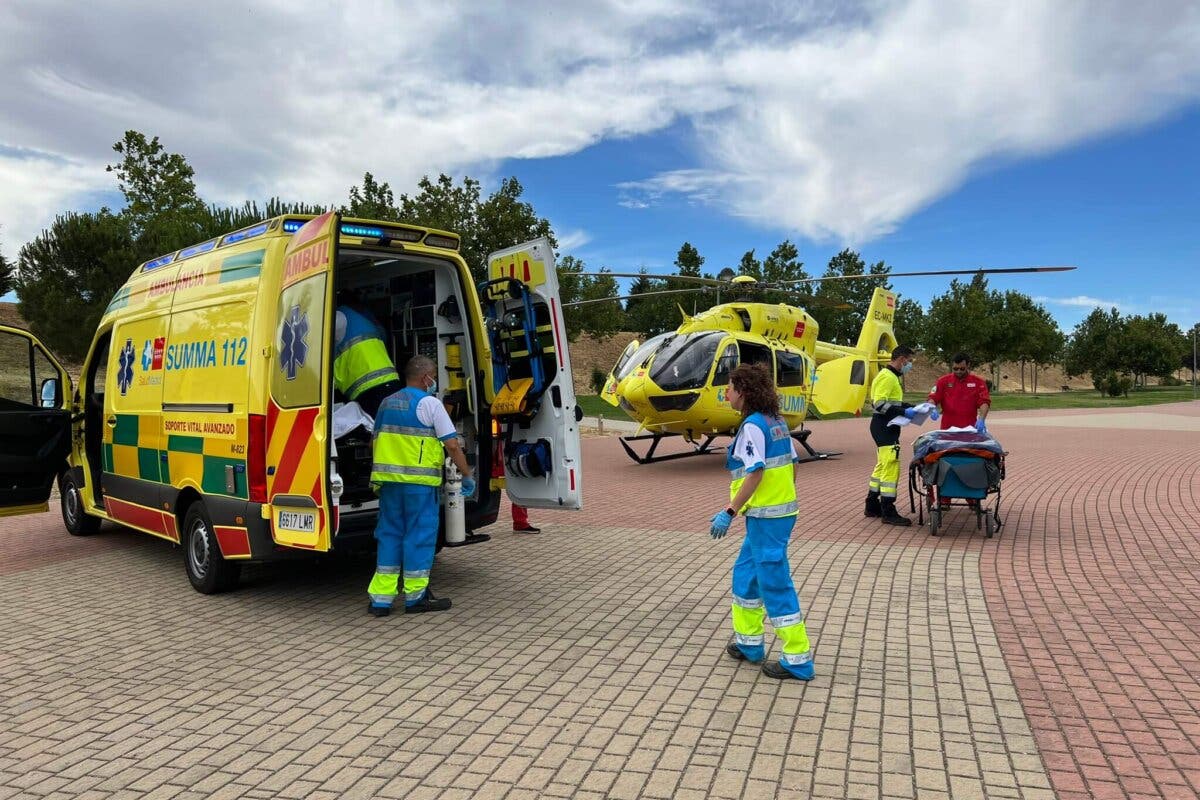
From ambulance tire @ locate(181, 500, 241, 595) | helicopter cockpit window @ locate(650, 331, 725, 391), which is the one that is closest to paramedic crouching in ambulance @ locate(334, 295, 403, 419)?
ambulance tire @ locate(181, 500, 241, 595)

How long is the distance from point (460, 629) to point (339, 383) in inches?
74.6

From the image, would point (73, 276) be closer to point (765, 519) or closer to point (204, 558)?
point (204, 558)

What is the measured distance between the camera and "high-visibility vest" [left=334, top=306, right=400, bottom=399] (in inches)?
217

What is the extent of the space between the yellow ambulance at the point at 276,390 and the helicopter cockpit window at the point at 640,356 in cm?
635

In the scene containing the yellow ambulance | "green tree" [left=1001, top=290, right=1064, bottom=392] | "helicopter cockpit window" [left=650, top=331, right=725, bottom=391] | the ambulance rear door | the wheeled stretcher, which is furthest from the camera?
"green tree" [left=1001, top=290, right=1064, bottom=392]

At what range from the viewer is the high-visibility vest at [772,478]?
4078 mm

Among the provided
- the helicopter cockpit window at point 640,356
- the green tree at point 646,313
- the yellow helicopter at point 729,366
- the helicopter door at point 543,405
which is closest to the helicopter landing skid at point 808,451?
the yellow helicopter at point 729,366

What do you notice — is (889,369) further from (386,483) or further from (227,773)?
(227,773)

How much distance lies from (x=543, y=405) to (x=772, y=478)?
2.18 meters

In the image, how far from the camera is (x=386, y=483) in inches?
200

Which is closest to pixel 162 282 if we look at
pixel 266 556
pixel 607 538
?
pixel 266 556

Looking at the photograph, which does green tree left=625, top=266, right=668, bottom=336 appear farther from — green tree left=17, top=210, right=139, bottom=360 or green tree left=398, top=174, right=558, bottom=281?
green tree left=17, top=210, right=139, bottom=360

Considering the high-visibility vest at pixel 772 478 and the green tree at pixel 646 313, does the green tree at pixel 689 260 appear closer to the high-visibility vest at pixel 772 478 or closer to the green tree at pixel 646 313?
the green tree at pixel 646 313

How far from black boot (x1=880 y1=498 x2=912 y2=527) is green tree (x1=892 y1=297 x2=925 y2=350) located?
4917 cm
